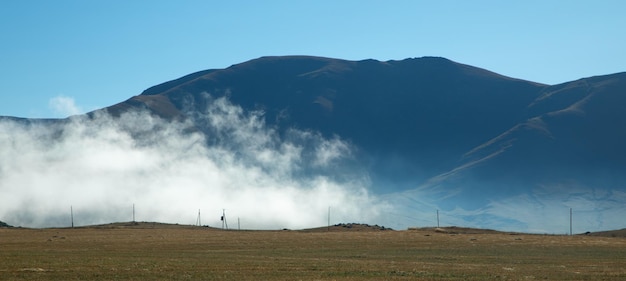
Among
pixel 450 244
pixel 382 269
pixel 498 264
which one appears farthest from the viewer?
pixel 450 244

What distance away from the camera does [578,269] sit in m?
55.2

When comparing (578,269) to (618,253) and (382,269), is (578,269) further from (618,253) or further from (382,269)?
(618,253)

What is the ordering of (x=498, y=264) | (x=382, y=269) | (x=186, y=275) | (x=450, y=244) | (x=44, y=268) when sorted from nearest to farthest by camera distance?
(x=186, y=275) < (x=44, y=268) < (x=382, y=269) < (x=498, y=264) < (x=450, y=244)

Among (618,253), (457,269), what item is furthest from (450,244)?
(457,269)

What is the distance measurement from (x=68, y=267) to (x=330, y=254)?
2764 cm

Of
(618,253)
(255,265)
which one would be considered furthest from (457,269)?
(618,253)

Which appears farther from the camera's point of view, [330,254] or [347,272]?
[330,254]

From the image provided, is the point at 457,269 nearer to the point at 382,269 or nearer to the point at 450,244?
the point at 382,269

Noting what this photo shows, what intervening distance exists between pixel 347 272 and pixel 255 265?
785 centimetres

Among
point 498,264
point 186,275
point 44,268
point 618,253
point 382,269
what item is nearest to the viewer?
point 186,275

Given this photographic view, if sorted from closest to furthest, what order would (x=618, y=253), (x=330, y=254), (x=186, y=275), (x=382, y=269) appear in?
(x=186, y=275) < (x=382, y=269) < (x=330, y=254) < (x=618, y=253)

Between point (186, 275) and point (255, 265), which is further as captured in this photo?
point (255, 265)

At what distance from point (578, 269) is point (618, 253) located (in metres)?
25.3

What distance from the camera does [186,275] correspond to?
45688 mm
